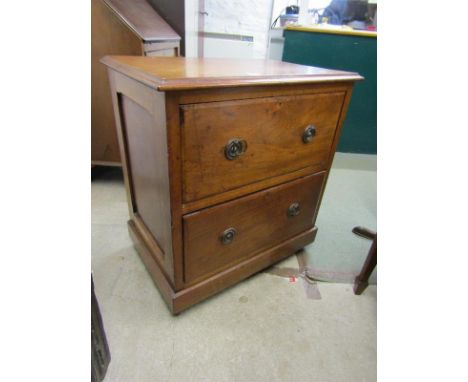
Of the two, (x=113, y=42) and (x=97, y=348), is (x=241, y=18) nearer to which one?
(x=113, y=42)

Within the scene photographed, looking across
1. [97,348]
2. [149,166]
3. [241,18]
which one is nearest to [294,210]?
[149,166]

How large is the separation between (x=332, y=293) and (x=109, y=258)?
884 mm

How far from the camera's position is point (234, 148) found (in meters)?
0.74

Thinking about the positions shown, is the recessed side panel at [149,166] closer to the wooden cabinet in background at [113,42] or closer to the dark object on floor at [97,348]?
the dark object on floor at [97,348]

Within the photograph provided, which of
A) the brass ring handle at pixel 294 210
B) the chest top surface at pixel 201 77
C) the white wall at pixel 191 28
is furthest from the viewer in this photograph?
the white wall at pixel 191 28

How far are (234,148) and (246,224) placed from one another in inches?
11.7

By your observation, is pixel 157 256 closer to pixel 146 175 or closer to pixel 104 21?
pixel 146 175

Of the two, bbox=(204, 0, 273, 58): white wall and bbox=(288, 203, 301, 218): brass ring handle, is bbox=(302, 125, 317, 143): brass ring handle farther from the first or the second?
bbox=(204, 0, 273, 58): white wall

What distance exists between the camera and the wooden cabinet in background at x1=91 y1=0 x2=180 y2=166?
1218 millimetres

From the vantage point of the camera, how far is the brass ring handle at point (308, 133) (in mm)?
892

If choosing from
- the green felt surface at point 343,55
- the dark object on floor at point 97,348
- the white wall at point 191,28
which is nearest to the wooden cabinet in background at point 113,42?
the white wall at point 191,28

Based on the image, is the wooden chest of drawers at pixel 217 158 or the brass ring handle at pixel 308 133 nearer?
the wooden chest of drawers at pixel 217 158
